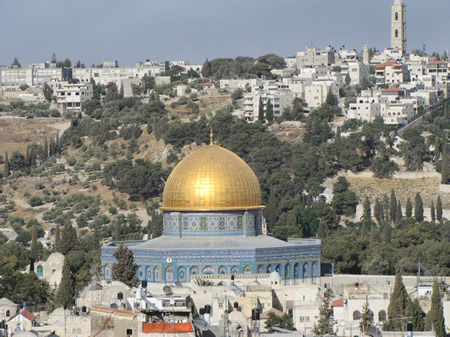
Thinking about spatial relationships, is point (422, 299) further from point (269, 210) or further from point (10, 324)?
point (269, 210)

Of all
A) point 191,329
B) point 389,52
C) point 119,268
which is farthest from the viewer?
point 389,52

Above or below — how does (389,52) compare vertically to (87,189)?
above

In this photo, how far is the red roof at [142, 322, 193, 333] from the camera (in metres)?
20.6

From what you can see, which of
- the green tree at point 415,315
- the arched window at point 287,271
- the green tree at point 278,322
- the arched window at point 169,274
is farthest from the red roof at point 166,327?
the arched window at point 287,271

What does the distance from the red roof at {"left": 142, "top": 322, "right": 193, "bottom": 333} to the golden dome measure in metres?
26.5

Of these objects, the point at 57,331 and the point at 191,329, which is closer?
the point at 191,329

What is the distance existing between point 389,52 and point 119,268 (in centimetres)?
9424

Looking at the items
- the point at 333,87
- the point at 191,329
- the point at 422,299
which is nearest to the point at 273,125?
the point at 333,87

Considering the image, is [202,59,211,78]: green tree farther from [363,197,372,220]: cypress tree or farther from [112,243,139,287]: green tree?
[112,243,139,287]: green tree

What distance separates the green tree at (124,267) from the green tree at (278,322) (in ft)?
32.1

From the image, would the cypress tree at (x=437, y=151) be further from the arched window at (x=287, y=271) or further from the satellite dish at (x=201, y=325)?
the satellite dish at (x=201, y=325)

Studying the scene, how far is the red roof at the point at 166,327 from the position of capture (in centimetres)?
2059

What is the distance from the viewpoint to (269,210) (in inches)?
2685

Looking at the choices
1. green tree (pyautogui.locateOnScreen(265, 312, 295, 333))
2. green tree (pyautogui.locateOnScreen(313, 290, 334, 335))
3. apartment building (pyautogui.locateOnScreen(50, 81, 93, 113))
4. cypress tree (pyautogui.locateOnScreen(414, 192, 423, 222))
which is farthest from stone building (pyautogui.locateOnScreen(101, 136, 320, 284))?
apartment building (pyautogui.locateOnScreen(50, 81, 93, 113))
